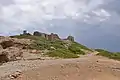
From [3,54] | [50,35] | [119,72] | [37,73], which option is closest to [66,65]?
[37,73]

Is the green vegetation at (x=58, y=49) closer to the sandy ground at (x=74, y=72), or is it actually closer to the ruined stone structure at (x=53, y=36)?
the sandy ground at (x=74, y=72)

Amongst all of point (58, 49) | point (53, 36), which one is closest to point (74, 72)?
point (58, 49)

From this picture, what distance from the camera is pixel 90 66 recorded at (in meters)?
21.7

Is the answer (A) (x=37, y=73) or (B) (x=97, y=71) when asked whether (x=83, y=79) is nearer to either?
(B) (x=97, y=71)

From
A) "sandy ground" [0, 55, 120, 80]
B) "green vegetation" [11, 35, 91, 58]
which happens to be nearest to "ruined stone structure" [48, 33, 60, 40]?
"green vegetation" [11, 35, 91, 58]

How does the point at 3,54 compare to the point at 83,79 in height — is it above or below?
above

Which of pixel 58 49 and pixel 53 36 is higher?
pixel 53 36

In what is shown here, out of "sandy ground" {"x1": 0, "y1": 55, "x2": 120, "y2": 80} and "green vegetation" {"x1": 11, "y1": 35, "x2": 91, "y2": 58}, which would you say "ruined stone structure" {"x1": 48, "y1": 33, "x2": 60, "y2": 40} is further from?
"sandy ground" {"x1": 0, "y1": 55, "x2": 120, "y2": 80}

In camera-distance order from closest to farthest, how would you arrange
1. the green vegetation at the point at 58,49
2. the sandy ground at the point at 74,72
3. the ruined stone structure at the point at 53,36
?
the sandy ground at the point at 74,72 → the green vegetation at the point at 58,49 → the ruined stone structure at the point at 53,36

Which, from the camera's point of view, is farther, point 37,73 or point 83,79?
point 37,73

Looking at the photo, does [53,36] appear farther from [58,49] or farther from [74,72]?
[74,72]

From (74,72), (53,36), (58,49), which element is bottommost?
(74,72)

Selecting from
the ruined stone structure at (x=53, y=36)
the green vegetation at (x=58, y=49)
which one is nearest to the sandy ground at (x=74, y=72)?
the green vegetation at (x=58, y=49)

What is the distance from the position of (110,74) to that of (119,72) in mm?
809
